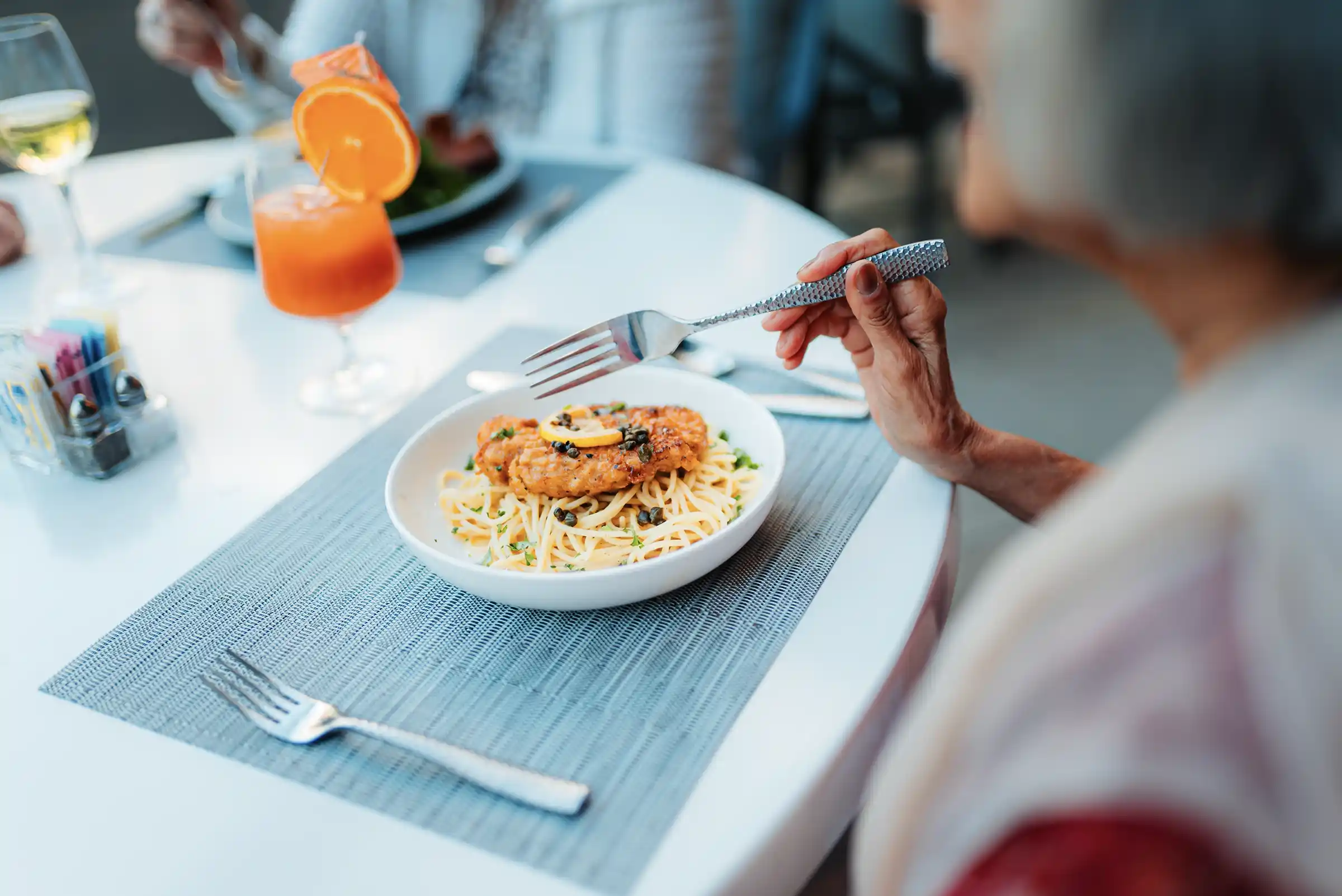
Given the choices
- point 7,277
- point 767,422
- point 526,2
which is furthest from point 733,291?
point 526,2

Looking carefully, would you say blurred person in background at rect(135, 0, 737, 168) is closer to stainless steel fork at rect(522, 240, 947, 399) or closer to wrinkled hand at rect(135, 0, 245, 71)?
wrinkled hand at rect(135, 0, 245, 71)

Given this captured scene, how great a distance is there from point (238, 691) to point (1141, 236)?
2.63ft

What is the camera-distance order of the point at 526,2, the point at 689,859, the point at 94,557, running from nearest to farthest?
the point at 689,859 → the point at 94,557 → the point at 526,2

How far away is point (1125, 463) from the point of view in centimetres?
52

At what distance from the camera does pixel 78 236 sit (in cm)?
179

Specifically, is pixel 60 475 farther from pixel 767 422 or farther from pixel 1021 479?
pixel 1021 479

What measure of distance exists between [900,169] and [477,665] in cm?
447

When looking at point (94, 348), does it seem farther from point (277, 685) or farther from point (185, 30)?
point (185, 30)

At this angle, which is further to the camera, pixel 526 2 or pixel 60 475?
pixel 526 2

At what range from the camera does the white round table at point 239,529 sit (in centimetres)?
76

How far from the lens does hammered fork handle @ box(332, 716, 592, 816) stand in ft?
2.53

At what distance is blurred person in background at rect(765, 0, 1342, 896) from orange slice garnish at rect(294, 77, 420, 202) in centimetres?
95

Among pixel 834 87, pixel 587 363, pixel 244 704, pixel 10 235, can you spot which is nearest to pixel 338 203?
A: pixel 587 363

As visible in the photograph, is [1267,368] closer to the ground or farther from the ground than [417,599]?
farther from the ground
